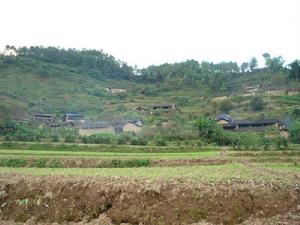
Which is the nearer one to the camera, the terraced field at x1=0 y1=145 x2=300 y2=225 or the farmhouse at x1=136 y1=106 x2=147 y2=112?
the terraced field at x1=0 y1=145 x2=300 y2=225

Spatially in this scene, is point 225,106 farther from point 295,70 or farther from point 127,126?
point 127,126

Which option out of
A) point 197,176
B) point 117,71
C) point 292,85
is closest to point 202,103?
point 292,85

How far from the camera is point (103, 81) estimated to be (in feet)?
357

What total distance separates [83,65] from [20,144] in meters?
74.9

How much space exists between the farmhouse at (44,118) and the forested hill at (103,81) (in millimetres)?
1827

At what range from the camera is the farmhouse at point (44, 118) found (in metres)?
71.6

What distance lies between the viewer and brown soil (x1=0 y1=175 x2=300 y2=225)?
610 inches

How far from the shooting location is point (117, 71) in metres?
118

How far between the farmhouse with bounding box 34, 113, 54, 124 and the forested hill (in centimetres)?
183

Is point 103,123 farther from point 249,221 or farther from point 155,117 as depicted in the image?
point 249,221

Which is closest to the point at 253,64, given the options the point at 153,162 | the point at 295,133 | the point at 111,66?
the point at 111,66

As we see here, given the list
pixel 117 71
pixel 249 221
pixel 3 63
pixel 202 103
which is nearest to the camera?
pixel 249 221

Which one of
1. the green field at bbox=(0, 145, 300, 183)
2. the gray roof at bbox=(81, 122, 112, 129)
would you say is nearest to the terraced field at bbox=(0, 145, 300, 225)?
the green field at bbox=(0, 145, 300, 183)

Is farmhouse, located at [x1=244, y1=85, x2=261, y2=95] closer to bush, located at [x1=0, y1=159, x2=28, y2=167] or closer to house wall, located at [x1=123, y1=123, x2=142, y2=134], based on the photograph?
house wall, located at [x1=123, y1=123, x2=142, y2=134]
